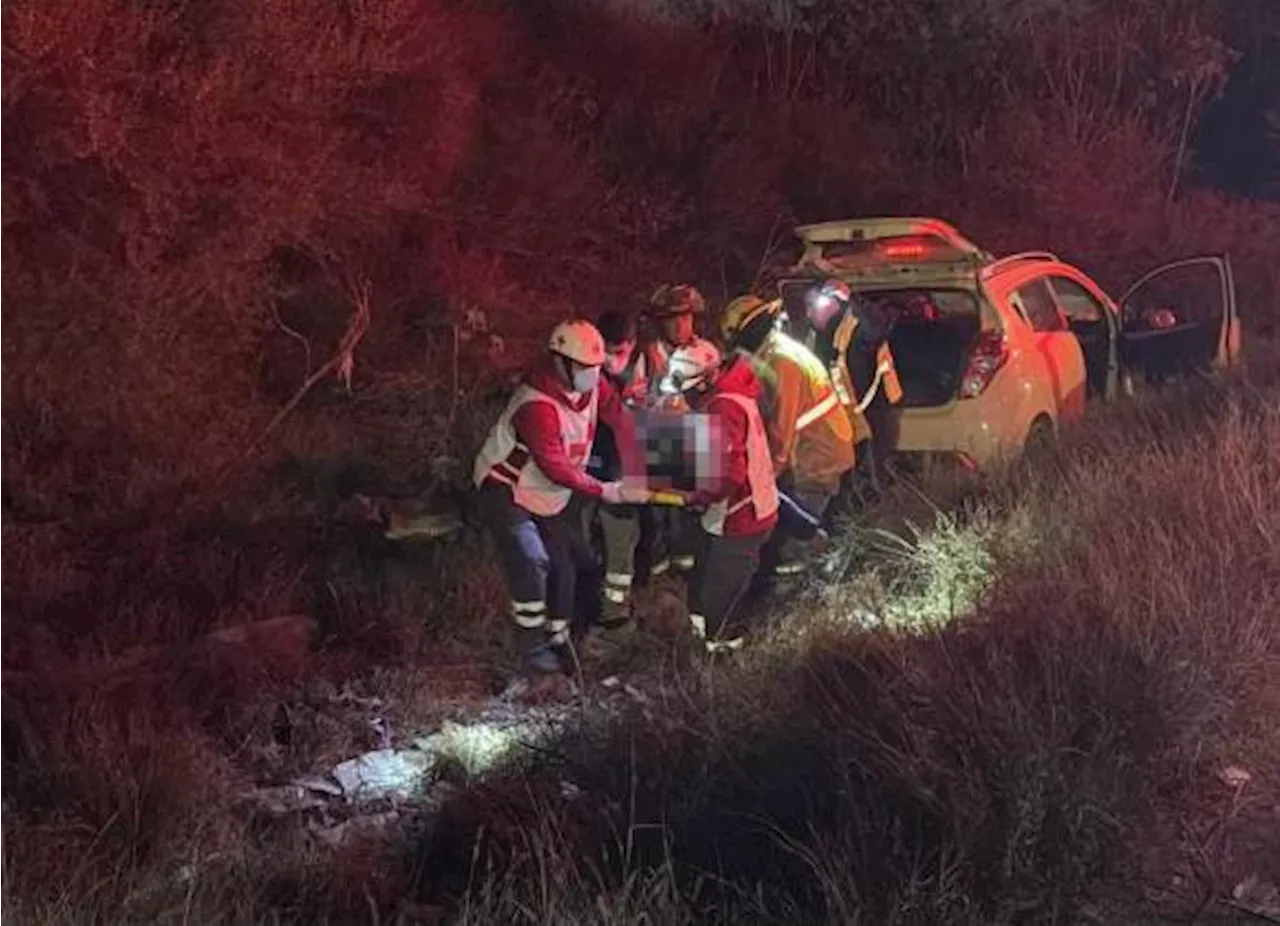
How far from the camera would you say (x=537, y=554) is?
7547 mm

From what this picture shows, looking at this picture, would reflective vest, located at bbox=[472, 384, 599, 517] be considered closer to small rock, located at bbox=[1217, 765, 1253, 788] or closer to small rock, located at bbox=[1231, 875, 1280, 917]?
small rock, located at bbox=[1217, 765, 1253, 788]

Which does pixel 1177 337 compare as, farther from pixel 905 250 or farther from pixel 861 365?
pixel 861 365

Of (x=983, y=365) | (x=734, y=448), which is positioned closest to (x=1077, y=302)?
(x=983, y=365)

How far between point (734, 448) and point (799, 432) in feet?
2.97

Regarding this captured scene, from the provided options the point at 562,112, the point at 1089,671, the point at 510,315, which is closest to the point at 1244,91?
the point at 562,112

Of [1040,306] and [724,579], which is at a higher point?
[1040,306]

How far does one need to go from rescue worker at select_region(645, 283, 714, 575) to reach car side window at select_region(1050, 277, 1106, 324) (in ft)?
12.3

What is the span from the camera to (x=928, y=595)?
6.92m

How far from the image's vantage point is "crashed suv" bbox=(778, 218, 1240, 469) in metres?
9.46

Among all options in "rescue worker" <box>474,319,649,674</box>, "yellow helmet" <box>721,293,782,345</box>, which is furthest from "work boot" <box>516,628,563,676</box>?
"yellow helmet" <box>721,293,782,345</box>

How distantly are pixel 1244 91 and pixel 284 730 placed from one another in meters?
24.0

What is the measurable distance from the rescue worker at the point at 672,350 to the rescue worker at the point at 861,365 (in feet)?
2.93

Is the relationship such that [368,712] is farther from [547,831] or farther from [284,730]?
[547,831]

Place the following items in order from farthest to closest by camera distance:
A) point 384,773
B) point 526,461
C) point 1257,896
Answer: point 526,461 < point 384,773 < point 1257,896
